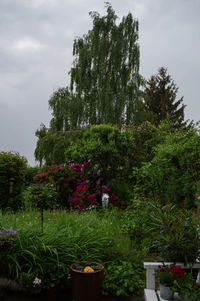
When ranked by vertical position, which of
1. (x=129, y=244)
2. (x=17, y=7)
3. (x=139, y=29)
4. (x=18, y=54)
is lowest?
(x=129, y=244)

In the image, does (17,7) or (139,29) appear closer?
(17,7)

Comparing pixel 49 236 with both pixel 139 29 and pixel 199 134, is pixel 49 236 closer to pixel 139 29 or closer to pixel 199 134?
pixel 199 134

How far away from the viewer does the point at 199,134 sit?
6.05 metres

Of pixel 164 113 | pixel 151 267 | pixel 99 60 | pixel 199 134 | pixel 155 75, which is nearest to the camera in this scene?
pixel 151 267

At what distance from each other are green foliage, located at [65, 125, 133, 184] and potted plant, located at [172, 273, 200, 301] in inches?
242

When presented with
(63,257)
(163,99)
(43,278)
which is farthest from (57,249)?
(163,99)

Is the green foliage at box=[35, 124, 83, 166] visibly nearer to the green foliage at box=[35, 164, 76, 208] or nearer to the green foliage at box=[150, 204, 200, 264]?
the green foliage at box=[35, 164, 76, 208]

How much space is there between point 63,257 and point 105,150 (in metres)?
5.44

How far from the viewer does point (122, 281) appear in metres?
3.51

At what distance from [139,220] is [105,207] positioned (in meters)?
2.46

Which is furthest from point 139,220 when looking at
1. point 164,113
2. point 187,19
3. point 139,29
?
point 164,113

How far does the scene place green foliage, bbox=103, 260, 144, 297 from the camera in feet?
11.2

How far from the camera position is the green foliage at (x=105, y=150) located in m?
8.90

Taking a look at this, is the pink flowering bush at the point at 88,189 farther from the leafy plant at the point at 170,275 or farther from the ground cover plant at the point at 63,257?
the leafy plant at the point at 170,275
